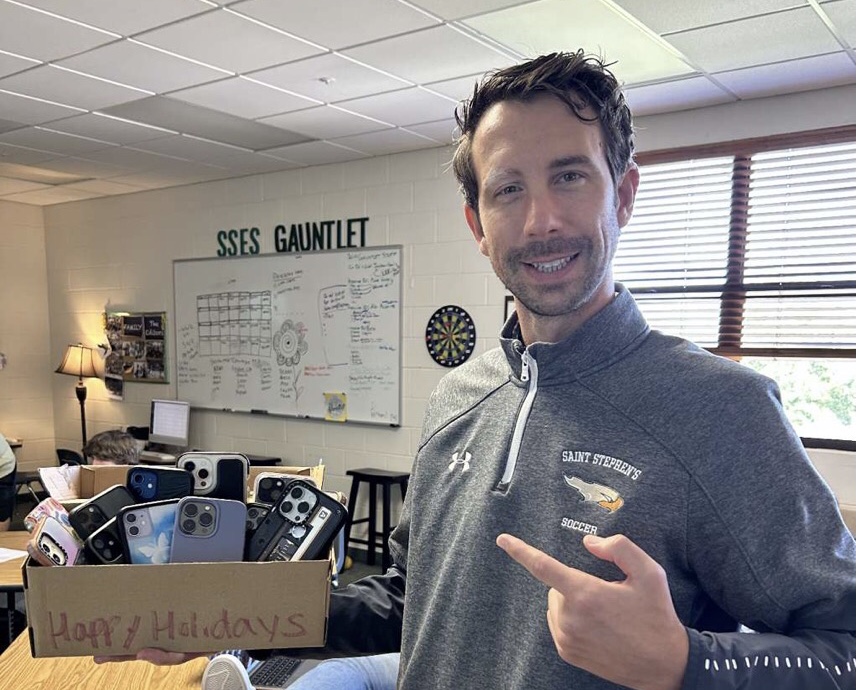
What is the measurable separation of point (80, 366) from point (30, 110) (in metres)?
3.13

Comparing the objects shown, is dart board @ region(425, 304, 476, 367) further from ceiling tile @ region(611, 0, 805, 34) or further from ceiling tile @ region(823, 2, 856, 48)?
ceiling tile @ region(823, 2, 856, 48)

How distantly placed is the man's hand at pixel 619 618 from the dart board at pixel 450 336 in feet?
11.8

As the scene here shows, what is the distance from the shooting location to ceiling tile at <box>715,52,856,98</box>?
297 centimetres

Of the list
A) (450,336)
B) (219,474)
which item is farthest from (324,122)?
(219,474)

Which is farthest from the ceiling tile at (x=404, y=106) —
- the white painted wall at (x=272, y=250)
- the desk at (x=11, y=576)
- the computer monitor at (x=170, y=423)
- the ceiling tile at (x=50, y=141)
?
the computer monitor at (x=170, y=423)

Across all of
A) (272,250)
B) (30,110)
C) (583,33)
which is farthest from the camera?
(272,250)

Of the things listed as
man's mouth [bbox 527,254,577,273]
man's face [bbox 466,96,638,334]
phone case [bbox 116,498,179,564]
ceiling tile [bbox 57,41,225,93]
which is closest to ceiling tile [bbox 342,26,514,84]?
ceiling tile [bbox 57,41,225,93]

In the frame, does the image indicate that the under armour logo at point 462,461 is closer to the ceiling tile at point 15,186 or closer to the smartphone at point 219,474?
the smartphone at point 219,474

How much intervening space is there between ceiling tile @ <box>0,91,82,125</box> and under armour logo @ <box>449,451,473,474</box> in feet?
11.6

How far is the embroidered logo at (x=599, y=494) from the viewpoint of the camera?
2.73 ft

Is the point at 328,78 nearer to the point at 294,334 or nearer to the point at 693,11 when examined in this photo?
the point at 693,11

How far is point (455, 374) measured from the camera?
1.22 m

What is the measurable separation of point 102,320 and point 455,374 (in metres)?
6.05

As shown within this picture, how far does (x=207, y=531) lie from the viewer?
3.26 feet
